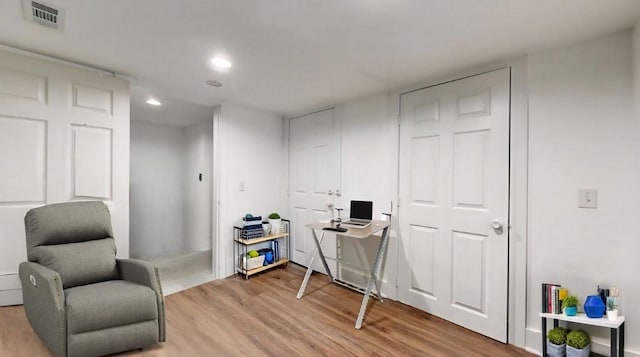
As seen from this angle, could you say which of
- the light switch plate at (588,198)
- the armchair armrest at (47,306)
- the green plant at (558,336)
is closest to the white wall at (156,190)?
the armchair armrest at (47,306)

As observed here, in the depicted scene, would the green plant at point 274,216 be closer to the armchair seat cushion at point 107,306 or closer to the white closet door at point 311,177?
the white closet door at point 311,177

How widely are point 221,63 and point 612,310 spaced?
3.20 m

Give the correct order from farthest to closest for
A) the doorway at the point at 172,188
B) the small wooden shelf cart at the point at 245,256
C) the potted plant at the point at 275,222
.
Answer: the doorway at the point at 172,188 → the potted plant at the point at 275,222 → the small wooden shelf cart at the point at 245,256

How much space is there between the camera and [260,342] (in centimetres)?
205

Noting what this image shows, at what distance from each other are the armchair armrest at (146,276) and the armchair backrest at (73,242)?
10 cm

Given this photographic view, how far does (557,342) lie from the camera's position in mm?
1767

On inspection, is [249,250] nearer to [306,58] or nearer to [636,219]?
[306,58]

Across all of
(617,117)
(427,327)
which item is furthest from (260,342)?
(617,117)

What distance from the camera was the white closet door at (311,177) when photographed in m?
3.45

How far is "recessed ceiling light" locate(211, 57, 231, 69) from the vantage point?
217 centimetres

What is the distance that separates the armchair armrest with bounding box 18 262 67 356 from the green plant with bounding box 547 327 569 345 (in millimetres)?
3101

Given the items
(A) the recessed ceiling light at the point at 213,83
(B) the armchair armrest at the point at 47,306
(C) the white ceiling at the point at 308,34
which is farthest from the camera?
(A) the recessed ceiling light at the point at 213,83

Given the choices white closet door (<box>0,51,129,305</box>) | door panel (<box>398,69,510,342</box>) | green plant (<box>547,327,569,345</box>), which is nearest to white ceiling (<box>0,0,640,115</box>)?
white closet door (<box>0,51,129,305</box>)

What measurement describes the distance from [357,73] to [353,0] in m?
0.99
